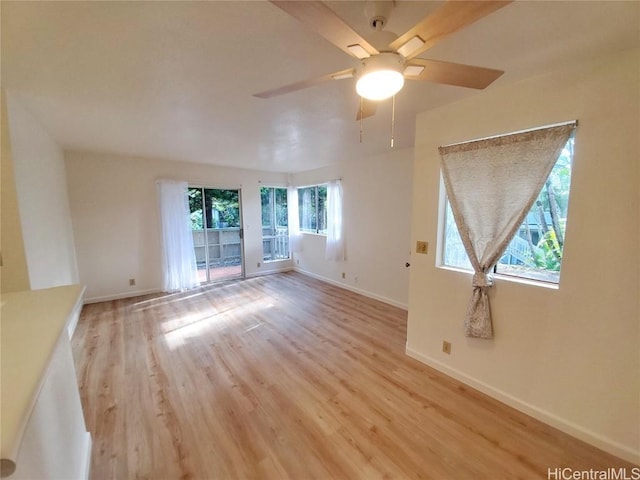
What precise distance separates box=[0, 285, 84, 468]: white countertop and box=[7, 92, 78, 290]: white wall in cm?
85

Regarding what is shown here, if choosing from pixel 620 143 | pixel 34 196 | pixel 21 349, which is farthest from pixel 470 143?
pixel 34 196

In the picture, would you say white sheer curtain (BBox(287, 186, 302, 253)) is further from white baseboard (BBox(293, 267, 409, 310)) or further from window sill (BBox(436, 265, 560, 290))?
window sill (BBox(436, 265, 560, 290))

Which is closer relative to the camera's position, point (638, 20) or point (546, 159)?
point (638, 20)

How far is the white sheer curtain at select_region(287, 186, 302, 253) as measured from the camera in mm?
5750

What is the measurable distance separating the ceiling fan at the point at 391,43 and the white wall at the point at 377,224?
8.37ft

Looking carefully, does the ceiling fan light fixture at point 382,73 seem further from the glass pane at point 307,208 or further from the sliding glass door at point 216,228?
the sliding glass door at point 216,228

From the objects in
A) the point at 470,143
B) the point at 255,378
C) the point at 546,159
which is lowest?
the point at 255,378

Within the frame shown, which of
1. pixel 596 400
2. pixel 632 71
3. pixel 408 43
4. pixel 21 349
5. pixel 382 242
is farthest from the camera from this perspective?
pixel 382 242

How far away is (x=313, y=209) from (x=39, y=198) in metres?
4.08

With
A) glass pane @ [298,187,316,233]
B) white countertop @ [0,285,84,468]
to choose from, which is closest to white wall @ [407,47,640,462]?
white countertop @ [0,285,84,468]

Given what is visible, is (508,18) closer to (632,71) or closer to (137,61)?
(632,71)

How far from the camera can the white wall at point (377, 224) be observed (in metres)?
3.79

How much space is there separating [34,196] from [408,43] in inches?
115

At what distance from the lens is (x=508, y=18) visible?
1.18m
